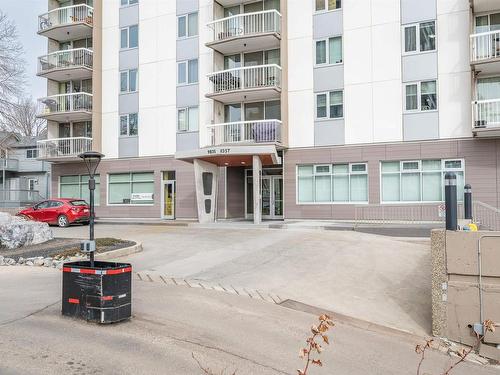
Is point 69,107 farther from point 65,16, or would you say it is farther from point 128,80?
point 65,16

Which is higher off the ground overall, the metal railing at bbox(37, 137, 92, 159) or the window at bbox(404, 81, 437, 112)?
the window at bbox(404, 81, 437, 112)

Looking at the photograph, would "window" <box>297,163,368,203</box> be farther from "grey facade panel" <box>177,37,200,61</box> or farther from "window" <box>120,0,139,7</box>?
"window" <box>120,0,139,7</box>

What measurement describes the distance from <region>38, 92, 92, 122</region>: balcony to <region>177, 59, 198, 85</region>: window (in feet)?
20.9

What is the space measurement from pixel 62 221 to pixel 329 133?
46.7 feet

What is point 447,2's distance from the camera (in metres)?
20.3

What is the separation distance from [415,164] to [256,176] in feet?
23.8

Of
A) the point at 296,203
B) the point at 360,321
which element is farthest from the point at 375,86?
the point at 360,321

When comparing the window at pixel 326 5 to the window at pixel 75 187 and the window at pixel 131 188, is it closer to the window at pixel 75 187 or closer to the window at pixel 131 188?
the window at pixel 131 188

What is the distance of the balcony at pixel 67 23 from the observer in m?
28.9

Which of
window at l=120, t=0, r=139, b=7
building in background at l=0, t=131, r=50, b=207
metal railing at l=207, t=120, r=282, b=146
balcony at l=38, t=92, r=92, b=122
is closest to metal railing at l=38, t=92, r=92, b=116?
balcony at l=38, t=92, r=92, b=122

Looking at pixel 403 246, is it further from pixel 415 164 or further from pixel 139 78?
pixel 139 78

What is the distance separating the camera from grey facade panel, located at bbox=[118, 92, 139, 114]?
27.6 meters

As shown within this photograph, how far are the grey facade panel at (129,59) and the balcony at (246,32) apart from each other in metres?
5.34

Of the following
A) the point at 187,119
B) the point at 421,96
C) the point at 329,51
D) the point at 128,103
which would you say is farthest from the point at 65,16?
the point at 421,96
